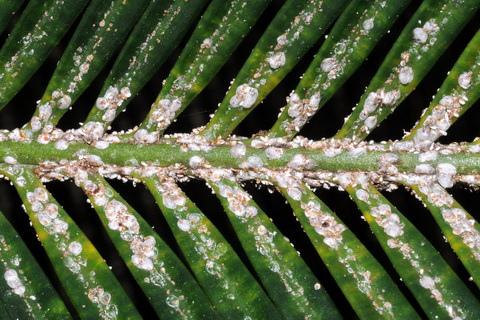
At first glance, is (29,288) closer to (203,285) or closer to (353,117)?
(203,285)

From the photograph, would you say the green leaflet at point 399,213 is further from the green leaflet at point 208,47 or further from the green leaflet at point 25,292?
the green leaflet at point 25,292

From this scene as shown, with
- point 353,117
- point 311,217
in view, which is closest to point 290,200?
point 311,217

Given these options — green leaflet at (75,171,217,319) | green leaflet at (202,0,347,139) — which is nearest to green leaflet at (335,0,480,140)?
green leaflet at (202,0,347,139)

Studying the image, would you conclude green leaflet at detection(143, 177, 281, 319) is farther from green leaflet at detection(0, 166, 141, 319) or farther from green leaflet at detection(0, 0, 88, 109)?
green leaflet at detection(0, 0, 88, 109)

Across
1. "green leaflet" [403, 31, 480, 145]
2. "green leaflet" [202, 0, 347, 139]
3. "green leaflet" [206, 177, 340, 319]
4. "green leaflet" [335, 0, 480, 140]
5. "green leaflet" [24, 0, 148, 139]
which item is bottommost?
"green leaflet" [206, 177, 340, 319]

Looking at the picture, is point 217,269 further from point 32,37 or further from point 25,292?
point 32,37

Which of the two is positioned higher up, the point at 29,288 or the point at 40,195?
the point at 40,195

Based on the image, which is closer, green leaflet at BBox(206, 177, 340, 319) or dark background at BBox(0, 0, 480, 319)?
green leaflet at BBox(206, 177, 340, 319)

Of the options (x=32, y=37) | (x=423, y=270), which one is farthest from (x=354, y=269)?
(x=32, y=37)
